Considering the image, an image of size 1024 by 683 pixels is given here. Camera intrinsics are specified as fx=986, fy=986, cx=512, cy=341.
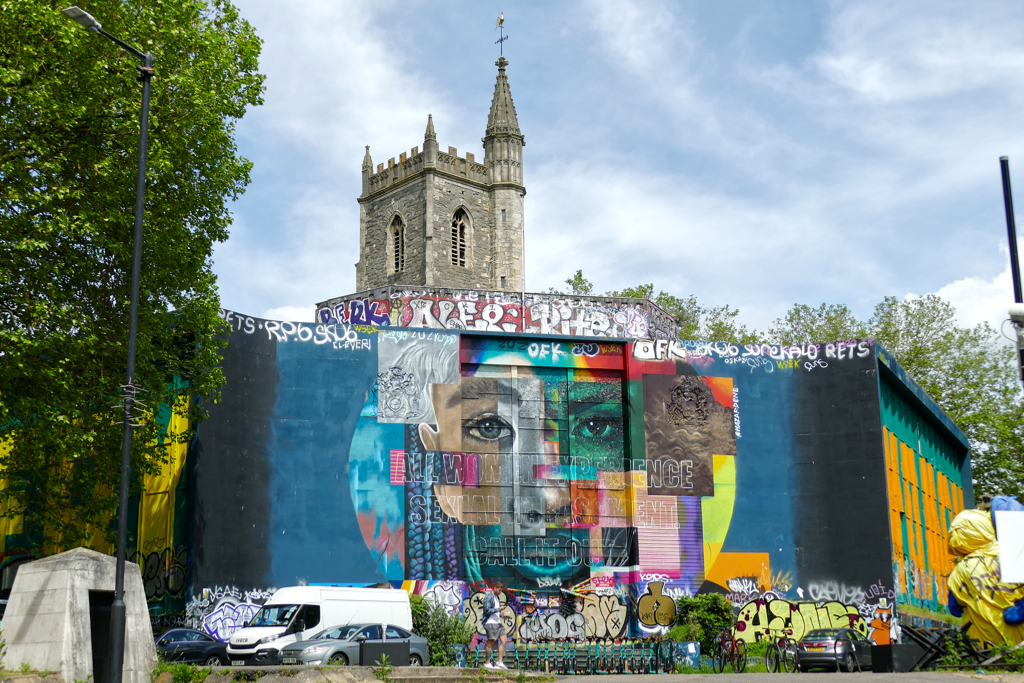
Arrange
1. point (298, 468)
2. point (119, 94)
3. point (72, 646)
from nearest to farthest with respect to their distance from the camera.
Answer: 1. point (72, 646)
2. point (119, 94)
3. point (298, 468)

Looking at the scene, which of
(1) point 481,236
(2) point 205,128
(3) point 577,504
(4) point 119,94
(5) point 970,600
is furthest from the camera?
(1) point 481,236

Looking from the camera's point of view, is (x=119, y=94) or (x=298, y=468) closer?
(x=119, y=94)

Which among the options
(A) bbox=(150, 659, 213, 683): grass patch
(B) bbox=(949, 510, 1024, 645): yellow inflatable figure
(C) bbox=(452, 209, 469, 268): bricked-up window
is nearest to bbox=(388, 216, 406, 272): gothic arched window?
(C) bbox=(452, 209, 469, 268): bricked-up window

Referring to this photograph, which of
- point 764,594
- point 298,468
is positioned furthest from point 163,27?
point 764,594

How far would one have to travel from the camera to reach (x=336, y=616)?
2352cm

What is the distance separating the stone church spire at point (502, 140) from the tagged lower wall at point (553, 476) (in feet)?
135

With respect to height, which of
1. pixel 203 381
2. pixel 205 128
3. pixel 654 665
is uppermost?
pixel 205 128

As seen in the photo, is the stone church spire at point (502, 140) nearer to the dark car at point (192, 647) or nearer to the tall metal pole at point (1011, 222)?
the dark car at point (192, 647)

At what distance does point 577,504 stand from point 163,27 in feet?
61.7

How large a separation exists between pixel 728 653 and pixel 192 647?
15.1 metres

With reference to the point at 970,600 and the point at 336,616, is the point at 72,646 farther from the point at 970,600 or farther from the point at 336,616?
the point at 970,600

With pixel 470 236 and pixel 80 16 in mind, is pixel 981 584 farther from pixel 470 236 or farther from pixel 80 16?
pixel 470 236

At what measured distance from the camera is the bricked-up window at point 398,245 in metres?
70.4

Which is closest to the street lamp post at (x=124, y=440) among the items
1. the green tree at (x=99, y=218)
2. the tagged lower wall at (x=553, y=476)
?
the green tree at (x=99, y=218)
